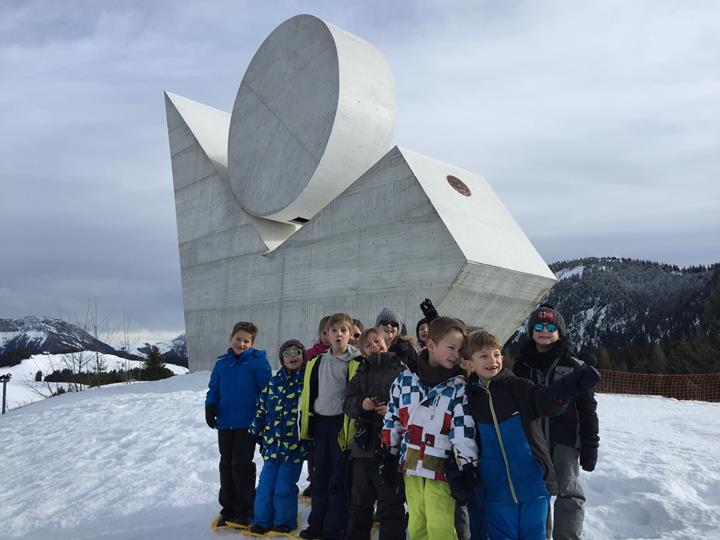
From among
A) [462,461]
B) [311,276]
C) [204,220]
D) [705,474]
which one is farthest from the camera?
[204,220]

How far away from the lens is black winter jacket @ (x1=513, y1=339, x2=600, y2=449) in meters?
3.14

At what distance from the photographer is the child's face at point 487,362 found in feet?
9.36

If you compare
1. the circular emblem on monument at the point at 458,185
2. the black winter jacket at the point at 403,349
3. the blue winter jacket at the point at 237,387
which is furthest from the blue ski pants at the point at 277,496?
the circular emblem on monument at the point at 458,185

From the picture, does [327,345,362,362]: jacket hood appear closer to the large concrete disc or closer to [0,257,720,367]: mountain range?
the large concrete disc

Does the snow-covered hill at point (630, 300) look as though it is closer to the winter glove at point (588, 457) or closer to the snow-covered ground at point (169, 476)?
the snow-covered ground at point (169, 476)

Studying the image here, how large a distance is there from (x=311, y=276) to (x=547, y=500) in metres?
9.18

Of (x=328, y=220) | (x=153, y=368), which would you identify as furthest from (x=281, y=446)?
(x=153, y=368)

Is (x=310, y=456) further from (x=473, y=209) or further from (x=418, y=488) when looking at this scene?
(x=473, y=209)

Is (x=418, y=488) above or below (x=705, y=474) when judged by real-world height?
above

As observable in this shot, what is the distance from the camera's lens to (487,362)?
2.86m

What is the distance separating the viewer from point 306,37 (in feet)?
41.8

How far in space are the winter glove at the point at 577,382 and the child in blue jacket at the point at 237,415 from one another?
2609 mm

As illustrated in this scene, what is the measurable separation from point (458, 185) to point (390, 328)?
7220mm

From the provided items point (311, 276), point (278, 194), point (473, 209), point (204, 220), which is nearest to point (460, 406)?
point (473, 209)
